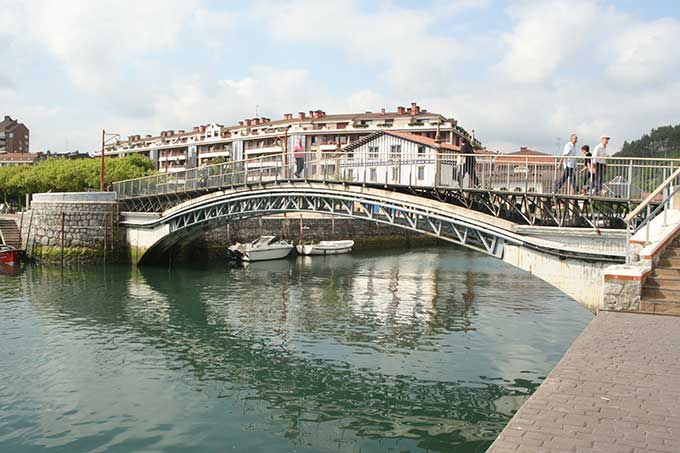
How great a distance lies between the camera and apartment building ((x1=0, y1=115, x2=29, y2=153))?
443ft

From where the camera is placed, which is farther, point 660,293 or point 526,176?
point 526,176

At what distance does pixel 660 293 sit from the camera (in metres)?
9.80

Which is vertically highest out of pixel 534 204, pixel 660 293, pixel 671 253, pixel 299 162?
pixel 299 162

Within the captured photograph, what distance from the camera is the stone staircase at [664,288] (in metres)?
9.55

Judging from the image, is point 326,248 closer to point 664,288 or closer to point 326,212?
point 326,212

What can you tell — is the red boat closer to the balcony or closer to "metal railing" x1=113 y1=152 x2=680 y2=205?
"metal railing" x1=113 y1=152 x2=680 y2=205

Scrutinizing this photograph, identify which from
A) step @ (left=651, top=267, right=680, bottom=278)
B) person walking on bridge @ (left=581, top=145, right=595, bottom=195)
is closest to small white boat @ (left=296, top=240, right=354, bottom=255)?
person walking on bridge @ (left=581, top=145, right=595, bottom=195)

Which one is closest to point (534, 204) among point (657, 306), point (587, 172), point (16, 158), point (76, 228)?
point (587, 172)

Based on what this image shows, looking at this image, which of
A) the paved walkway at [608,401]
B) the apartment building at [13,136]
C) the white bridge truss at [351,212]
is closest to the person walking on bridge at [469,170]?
the white bridge truss at [351,212]

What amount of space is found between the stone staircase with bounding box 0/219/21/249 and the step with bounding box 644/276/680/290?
3436 centimetres

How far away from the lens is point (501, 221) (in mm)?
17219

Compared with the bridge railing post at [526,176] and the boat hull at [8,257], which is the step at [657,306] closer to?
the bridge railing post at [526,176]

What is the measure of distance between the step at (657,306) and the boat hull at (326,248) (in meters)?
33.3

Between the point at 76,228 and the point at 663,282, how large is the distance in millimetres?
30432
